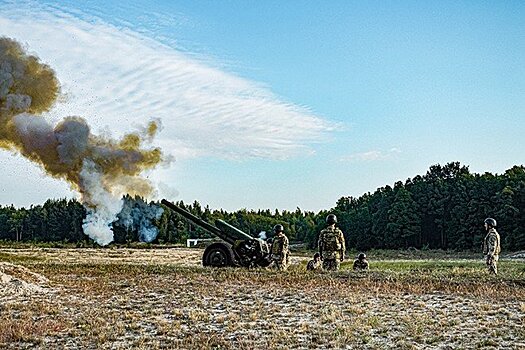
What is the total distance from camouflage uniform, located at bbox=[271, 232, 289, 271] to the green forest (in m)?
32.7

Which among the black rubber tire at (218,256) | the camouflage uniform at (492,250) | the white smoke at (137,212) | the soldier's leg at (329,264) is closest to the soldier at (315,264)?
the soldier's leg at (329,264)

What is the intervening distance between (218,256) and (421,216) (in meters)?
54.3

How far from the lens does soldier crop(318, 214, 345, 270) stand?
25.4m

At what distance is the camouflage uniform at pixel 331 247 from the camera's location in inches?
1000

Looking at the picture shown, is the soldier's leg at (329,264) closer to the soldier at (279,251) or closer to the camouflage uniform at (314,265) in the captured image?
the camouflage uniform at (314,265)

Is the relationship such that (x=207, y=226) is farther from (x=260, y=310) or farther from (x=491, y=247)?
(x=260, y=310)

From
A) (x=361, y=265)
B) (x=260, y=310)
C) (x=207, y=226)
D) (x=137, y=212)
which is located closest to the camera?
(x=260, y=310)

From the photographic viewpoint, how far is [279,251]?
1062 inches

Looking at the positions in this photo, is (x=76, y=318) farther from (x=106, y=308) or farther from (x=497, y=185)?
(x=497, y=185)

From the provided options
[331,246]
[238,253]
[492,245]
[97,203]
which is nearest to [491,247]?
[492,245]

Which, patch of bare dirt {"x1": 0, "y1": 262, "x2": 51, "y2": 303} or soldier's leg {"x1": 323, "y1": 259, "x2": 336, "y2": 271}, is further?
soldier's leg {"x1": 323, "y1": 259, "x2": 336, "y2": 271}

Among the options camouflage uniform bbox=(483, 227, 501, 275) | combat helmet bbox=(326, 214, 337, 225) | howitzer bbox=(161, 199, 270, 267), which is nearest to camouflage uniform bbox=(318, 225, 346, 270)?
combat helmet bbox=(326, 214, 337, 225)

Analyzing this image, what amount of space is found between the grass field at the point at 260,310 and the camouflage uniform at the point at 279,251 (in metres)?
3.63

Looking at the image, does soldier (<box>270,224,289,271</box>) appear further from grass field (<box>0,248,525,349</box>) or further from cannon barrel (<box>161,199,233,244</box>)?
grass field (<box>0,248,525,349</box>)
